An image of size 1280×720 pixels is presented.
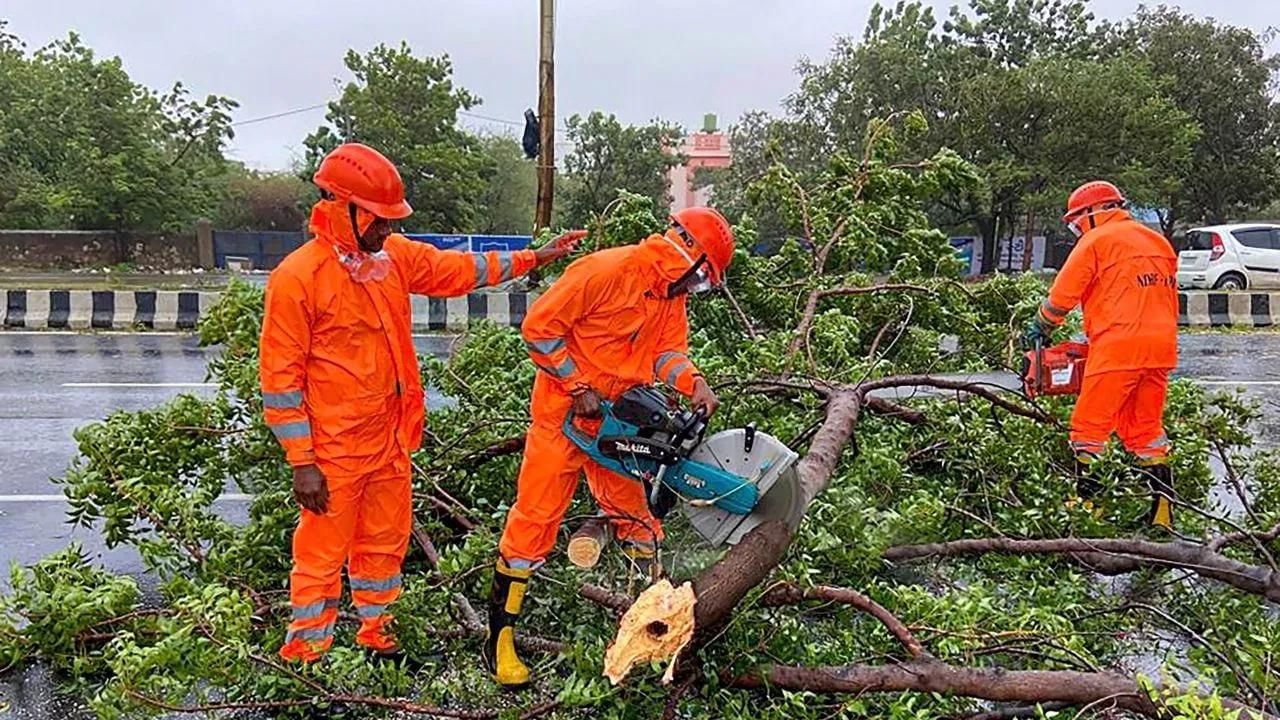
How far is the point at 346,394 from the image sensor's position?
2.98 meters

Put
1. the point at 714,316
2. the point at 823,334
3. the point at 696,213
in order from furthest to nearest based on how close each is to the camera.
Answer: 1. the point at 714,316
2. the point at 823,334
3. the point at 696,213

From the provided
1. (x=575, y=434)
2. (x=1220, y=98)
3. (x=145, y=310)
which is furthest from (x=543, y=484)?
(x=1220, y=98)

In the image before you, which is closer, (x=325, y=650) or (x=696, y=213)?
(x=325, y=650)

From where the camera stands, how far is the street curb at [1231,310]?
1237 cm

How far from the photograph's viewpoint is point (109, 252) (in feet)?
76.1

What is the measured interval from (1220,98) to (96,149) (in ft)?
87.8

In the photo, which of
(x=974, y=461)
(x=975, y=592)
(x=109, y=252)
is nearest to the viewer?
(x=975, y=592)

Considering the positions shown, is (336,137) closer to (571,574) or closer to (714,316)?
(714,316)

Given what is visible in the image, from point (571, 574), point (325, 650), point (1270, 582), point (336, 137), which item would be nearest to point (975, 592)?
point (1270, 582)

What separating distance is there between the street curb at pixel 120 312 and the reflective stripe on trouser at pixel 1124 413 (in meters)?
7.72

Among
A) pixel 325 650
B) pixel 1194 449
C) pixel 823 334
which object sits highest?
pixel 823 334

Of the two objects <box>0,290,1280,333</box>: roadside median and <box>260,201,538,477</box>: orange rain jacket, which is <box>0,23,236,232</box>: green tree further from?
<box>260,201,538,477</box>: orange rain jacket

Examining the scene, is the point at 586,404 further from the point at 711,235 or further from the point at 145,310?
the point at 145,310

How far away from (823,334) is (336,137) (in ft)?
72.1
